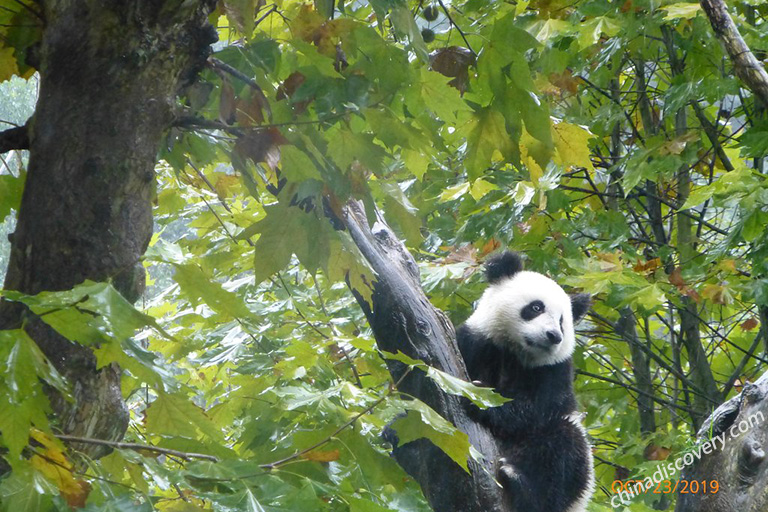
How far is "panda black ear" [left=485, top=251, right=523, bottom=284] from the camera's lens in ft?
13.2

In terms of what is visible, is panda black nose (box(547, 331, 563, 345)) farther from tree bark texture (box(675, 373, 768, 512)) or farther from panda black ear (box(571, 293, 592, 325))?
tree bark texture (box(675, 373, 768, 512))

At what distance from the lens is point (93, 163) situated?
4.66 ft

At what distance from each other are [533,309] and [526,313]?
0.04 meters

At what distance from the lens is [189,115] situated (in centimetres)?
172

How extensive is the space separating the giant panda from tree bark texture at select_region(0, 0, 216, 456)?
2109 mm

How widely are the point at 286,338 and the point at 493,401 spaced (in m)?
1.86

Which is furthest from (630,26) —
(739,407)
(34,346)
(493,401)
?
(34,346)

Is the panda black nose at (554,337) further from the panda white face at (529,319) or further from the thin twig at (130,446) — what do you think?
the thin twig at (130,446)

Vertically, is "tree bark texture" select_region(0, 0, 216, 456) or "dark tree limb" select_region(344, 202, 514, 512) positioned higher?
"tree bark texture" select_region(0, 0, 216, 456)

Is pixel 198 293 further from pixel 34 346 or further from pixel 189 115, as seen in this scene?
pixel 189 115

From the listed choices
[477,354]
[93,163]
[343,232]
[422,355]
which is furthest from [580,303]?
[93,163]

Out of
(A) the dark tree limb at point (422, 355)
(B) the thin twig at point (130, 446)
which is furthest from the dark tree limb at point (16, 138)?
(A) the dark tree limb at point (422, 355)

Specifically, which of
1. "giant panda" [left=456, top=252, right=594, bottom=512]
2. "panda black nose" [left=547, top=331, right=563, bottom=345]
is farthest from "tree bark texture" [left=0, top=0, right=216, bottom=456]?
"panda black nose" [left=547, top=331, right=563, bottom=345]

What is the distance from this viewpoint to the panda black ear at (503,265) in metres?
4.02
